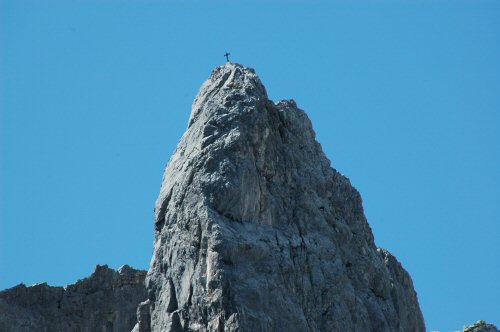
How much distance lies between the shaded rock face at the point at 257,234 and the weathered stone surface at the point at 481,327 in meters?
6.85

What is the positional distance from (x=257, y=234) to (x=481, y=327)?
22.1 m

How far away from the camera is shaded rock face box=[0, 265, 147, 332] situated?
100 metres

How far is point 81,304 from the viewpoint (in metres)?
102

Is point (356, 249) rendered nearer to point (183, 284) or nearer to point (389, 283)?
point (389, 283)

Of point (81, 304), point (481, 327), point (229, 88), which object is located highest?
A: point (229, 88)

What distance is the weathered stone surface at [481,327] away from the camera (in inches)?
3772

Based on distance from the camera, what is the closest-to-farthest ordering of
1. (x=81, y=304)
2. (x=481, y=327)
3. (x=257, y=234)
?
(x=257, y=234), (x=481, y=327), (x=81, y=304)

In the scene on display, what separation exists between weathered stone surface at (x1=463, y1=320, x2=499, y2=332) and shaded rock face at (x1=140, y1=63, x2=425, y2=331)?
685 centimetres

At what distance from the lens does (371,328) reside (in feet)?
272

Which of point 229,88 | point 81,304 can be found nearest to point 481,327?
point 229,88

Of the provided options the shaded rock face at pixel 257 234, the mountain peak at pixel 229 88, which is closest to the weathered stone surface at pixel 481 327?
the shaded rock face at pixel 257 234

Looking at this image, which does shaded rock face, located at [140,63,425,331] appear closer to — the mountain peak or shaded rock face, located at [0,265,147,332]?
the mountain peak

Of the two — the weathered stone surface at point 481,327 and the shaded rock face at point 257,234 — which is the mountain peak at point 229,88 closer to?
the shaded rock face at point 257,234

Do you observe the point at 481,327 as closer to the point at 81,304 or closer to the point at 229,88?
the point at 229,88
